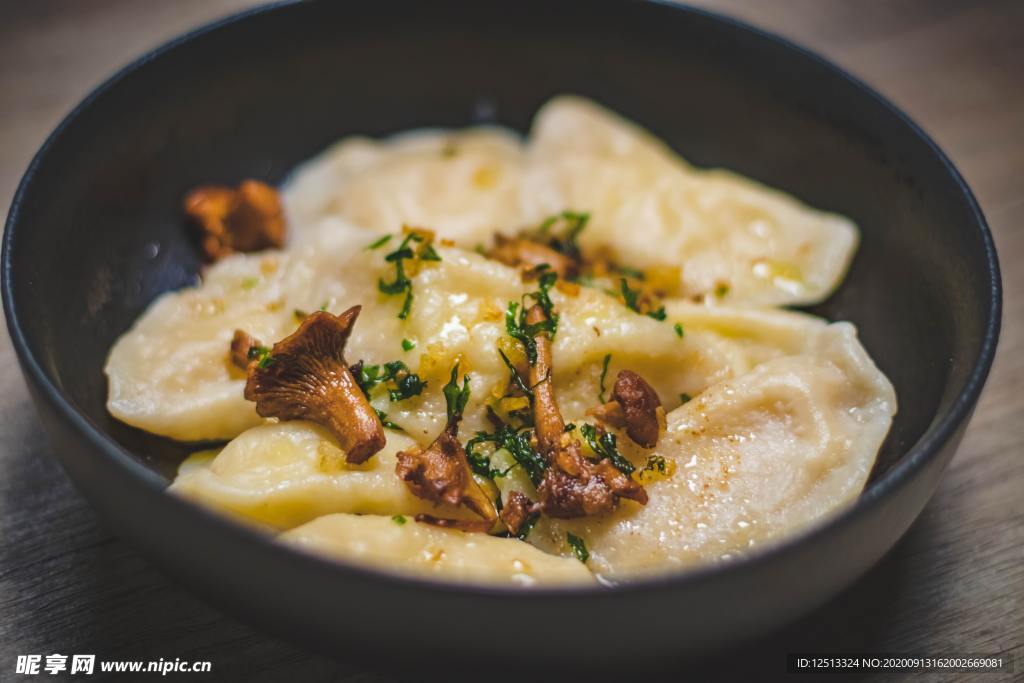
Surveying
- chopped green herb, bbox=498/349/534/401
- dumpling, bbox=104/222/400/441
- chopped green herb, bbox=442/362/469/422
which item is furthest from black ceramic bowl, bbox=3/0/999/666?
chopped green herb, bbox=498/349/534/401

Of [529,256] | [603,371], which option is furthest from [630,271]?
[603,371]

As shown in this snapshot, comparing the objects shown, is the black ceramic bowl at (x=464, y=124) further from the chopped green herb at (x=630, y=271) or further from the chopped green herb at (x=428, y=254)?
the chopped green herb at (x=428, y=254)

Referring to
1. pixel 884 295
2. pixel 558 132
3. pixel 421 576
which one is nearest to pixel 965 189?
pixel 884 295

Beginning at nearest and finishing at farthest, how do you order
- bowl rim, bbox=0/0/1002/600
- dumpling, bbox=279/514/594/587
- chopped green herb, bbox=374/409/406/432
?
bowl rim, bbox=0/0/1002/600, dumpling, bbox=279/514/594/587, chopped green herb, bbox=374/409/406/432

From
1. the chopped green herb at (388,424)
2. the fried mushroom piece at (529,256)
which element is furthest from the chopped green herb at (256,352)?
the fried mushroom piece at (529,256)

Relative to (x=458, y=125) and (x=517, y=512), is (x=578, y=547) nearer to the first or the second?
(x=517, y=512)

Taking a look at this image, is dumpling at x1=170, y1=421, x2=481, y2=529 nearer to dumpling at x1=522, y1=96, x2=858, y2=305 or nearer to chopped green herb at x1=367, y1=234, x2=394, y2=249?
chopped green herb at x1=367, y1=234, x2=394, y2=249

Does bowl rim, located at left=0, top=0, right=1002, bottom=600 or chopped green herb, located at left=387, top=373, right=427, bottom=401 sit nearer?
bowl rim, located at left=0, top=0, right=1002, bottom=600
